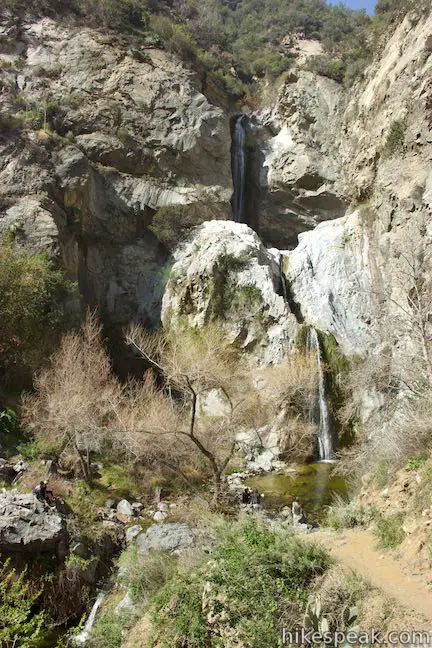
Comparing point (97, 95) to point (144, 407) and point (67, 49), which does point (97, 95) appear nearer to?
point (67, 49)

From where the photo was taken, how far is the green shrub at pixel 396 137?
23438 mm

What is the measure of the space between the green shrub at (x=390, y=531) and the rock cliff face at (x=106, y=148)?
1976cm

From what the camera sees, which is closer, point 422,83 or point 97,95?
point 422,83

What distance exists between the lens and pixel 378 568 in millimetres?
6512

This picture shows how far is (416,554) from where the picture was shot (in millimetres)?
6395

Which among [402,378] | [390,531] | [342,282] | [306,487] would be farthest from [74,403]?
[342,282]

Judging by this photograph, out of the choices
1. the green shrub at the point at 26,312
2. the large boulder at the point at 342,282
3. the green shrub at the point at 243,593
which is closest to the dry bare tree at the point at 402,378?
the large boulder at the point at 342,282

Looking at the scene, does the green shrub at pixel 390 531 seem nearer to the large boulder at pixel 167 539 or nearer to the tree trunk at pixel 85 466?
the large boulder at pixel 167 539

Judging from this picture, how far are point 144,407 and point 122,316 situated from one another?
11.3 metres

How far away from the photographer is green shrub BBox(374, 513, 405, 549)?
23.2 feet

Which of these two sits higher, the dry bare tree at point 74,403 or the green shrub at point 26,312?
the green shrub at point 26,312

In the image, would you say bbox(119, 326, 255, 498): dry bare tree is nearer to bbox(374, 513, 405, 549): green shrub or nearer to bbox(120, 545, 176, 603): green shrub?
bbox(120, 545, 176, 603): green shrub

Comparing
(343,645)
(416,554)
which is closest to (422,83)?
(416,554)

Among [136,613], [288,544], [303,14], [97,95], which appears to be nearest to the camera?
[288,544]
